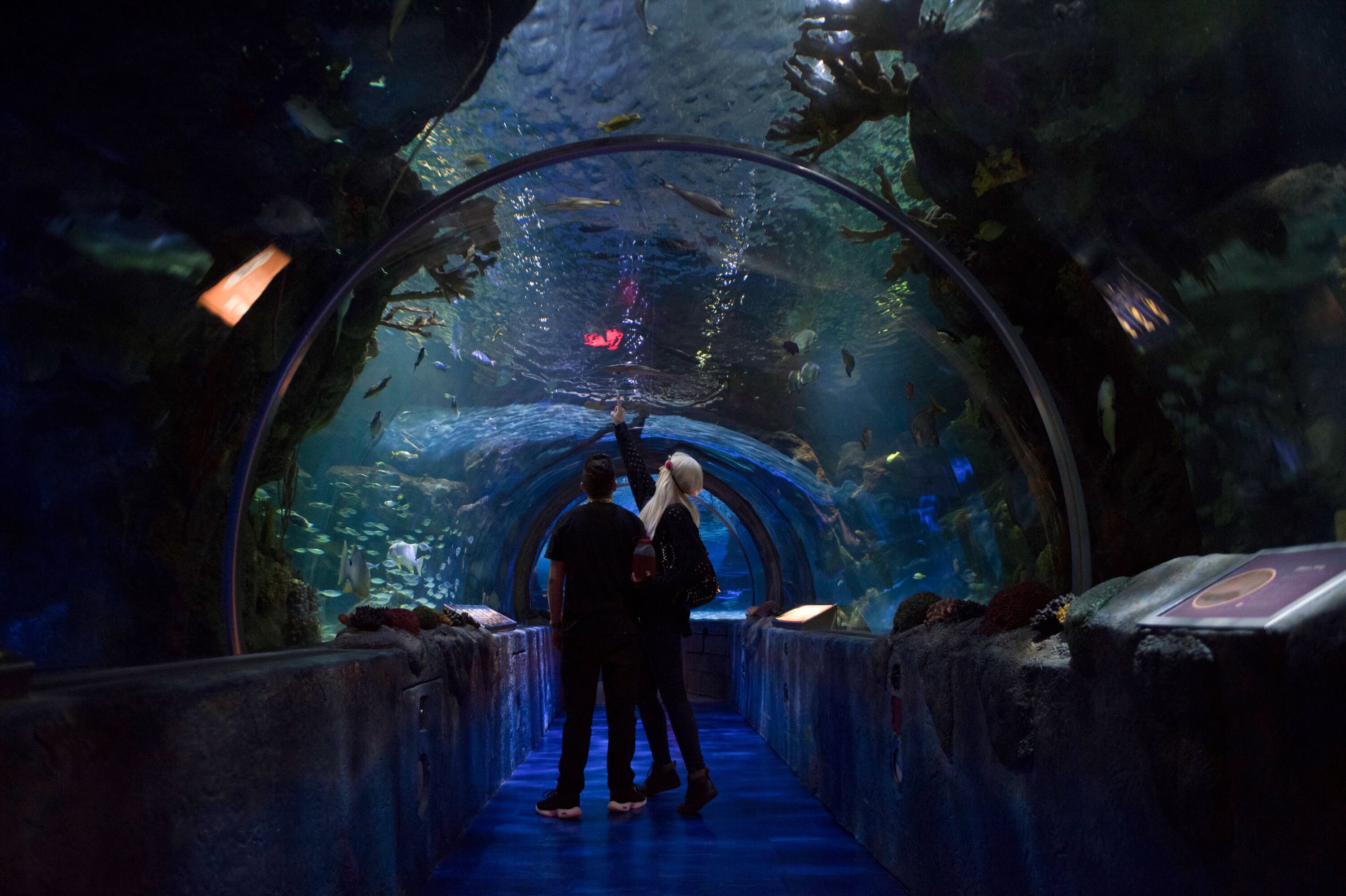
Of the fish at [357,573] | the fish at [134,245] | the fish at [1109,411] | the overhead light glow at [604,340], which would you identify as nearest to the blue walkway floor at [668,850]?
the fish at [1109,411]

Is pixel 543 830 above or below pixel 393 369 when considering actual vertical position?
below

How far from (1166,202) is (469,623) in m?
5.50

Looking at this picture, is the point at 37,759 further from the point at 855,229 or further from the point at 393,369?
the point at 393,369

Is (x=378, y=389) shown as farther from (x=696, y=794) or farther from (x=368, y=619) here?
(x=696, y=794)

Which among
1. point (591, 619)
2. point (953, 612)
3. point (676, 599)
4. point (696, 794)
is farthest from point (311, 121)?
point (696, 794)

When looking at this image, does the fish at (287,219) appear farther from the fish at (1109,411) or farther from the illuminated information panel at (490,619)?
the fish at (1109,411)

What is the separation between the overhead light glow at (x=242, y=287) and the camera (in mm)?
5273

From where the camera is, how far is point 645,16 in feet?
16.8

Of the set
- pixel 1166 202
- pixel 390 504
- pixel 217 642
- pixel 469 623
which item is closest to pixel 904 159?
pixel 1166 202

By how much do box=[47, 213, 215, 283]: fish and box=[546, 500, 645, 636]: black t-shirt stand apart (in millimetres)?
2536

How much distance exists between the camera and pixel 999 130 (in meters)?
5.16

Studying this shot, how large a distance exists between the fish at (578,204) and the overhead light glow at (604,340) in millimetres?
2499

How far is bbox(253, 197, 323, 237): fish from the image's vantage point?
5309 mm

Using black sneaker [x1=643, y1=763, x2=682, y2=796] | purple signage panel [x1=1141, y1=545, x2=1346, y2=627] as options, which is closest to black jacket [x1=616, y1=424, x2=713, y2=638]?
black sneaker [x1=643, y1=763, x2=682, y2=796]
